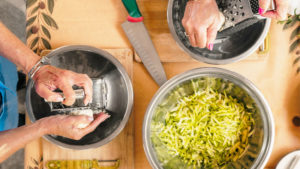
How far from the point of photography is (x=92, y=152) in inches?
47.9

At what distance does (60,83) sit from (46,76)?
3.4 inches

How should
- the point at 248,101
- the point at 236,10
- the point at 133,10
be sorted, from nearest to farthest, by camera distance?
1. the point at 236,10
2. the point at 248,101
3. the point at 133,10

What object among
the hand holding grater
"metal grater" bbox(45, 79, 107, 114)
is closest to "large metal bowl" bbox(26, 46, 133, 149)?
"metal grater" bbox(45, 79, 107, 114)

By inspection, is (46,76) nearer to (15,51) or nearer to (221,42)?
(15,51)

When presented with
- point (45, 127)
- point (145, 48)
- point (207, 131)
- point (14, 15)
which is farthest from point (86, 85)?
point (14, 15)

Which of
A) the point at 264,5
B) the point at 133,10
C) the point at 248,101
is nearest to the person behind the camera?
the point at 264,5

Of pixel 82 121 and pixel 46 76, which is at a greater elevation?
pixel 46 76

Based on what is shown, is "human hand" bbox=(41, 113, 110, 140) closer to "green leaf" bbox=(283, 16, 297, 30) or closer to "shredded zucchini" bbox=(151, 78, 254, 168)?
"shredded zucchini" bbox=(151, 78, 254, 168)

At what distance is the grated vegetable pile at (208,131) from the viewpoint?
1.10 m

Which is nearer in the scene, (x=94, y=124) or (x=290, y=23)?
(x=94, y=124)

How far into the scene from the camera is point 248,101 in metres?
1.05

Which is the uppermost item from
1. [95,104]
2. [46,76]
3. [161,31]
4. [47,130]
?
[161,31]

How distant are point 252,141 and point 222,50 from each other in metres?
0.42

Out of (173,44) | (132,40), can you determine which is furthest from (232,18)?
(132,40)
